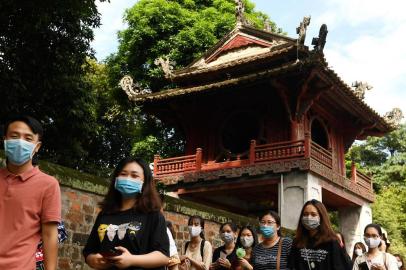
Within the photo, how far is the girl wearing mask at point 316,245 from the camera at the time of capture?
4352mm


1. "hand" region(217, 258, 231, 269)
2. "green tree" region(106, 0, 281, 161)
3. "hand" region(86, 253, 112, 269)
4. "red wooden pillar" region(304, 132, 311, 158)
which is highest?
"green tree" region(106, 0, 281, 161)

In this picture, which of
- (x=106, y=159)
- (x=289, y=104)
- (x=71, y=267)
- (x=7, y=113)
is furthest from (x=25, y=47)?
(x=106, y=159)

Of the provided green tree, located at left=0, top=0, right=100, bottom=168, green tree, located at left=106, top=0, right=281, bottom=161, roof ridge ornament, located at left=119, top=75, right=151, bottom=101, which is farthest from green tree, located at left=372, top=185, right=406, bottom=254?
green tree, located at left=0, top=0, right=100, bottom=168

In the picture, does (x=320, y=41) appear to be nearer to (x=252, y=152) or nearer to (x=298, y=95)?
(x=298, y=95)

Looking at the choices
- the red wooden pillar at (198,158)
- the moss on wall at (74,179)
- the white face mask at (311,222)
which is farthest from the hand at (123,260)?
the red wooden pillar at (198,158)

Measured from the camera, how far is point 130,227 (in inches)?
124

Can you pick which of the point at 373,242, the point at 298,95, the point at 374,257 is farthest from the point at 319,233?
the point at 298,95

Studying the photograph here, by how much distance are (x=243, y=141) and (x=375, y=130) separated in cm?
540

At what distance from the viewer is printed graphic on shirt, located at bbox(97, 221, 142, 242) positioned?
313 centimetres

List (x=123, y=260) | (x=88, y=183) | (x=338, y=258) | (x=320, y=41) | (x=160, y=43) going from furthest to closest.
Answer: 1. (x=160, y=43)
2. (x=320, y=41)
3. (x=88, y=183)
4. (x=338, y=258)
5. (x=123, y=260)

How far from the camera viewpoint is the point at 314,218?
4.59 metres

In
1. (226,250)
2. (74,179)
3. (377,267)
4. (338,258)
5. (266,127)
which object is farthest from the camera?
(266,127)

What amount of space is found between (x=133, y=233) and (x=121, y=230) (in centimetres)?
8

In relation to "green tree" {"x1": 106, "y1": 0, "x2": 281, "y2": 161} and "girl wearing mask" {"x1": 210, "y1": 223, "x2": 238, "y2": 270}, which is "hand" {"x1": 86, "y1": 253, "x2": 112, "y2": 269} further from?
"green tree" {"x1": 106, "y1": 0, "x2": 281, "y2": 161}
